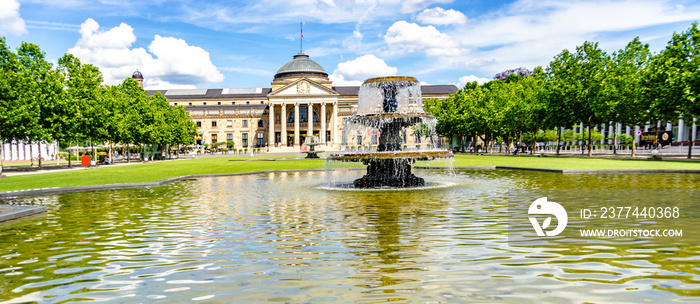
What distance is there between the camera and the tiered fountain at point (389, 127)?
17.1 meters

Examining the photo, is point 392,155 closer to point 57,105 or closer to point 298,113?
point 57,105

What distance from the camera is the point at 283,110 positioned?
358 ft

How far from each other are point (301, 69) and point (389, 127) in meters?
108

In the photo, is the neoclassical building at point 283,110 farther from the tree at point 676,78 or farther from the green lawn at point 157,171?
the tree at point 676,78

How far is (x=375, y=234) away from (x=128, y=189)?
1386cm

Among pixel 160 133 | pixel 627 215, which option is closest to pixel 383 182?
pixel 627 215

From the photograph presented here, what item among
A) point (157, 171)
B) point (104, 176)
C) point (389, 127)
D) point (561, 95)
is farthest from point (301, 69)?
point (389, 127)

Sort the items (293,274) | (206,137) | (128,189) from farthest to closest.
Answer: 1. (206,137)
2. (128,189)
3. (293,274)

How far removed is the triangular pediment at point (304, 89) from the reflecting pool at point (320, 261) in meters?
100

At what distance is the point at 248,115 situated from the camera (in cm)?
12025

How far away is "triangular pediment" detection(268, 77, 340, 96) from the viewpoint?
359 ft

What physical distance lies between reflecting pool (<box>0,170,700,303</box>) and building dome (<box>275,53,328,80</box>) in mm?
114803

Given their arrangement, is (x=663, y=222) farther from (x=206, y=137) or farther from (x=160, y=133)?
(x=206, y=137)

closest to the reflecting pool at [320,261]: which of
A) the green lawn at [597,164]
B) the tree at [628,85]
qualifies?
the green lawn at [597,164]
